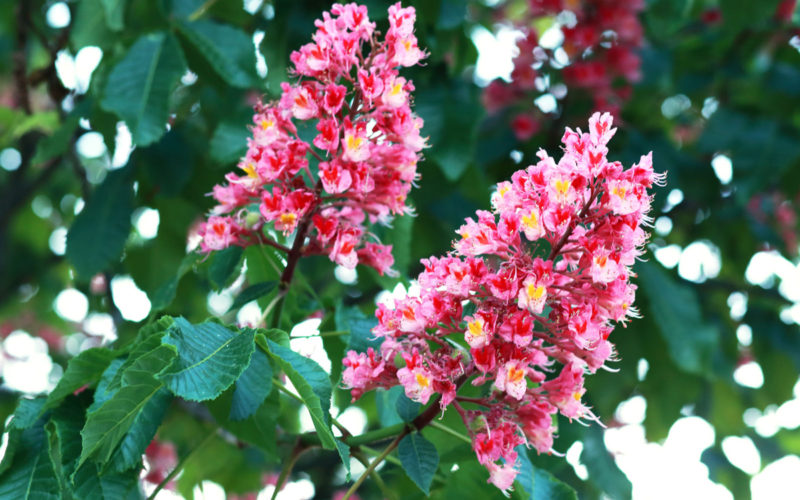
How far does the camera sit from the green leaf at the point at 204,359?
40.3 inches

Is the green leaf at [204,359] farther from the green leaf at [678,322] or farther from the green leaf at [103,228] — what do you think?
the green leaf at [678,322]

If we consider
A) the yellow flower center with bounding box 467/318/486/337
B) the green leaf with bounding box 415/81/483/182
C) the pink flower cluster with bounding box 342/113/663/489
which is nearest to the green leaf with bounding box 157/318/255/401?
the pink flower cluster with bounding box 342/113/663/489

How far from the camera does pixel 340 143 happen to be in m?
1.38

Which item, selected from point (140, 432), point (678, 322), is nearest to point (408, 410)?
point (140, 432)

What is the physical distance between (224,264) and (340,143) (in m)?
0.42

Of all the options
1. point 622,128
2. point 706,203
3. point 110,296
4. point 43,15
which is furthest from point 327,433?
point 43,15

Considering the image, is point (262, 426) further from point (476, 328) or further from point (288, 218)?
point (476, 328)

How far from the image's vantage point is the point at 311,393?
1.08 metres

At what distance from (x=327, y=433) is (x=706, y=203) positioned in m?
2.41

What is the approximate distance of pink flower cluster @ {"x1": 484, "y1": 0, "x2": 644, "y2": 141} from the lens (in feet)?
8.87

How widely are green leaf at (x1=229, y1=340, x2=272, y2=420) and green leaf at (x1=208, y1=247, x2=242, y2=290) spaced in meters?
0.40

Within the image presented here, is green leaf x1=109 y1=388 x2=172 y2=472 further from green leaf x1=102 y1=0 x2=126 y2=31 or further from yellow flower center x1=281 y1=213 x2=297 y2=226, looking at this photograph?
green leaf x1=102 y1=0 x2=126 y2=31

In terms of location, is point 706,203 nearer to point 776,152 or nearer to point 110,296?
point 776,152

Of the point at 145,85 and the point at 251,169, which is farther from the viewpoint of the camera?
the point at 145,85
